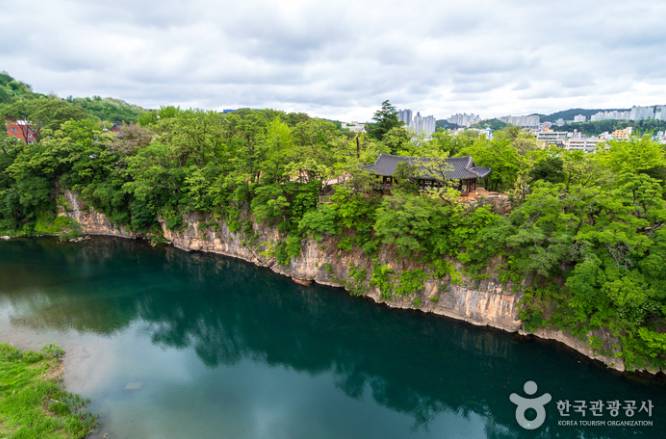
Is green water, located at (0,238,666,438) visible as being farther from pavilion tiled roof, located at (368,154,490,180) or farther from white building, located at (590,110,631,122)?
white building, located at (590,110,631,122)

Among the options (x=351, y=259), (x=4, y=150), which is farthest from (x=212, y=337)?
(x=4, y=150)

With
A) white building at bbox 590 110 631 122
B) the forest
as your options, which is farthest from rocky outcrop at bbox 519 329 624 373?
white building at bbox 590 110 631 122

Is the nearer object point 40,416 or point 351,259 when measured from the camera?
point 40,416

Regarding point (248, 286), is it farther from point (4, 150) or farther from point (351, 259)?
→ point (4, 150)

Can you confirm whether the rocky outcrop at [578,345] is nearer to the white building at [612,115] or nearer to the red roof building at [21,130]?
the red roof building at [21,130]

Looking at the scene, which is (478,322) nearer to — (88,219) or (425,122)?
(88,219)

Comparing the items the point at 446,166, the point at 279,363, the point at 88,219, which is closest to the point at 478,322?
the point at 446,166

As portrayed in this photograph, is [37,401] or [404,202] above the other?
[404,202]
